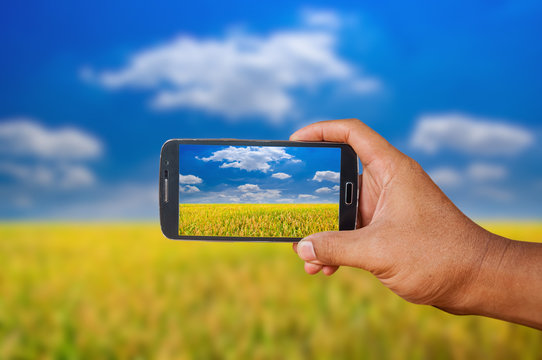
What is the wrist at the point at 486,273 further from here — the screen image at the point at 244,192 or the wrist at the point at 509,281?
the screen image at the point at 244,192

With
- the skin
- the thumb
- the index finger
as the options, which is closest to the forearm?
the skin

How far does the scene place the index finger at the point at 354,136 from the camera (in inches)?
66.8

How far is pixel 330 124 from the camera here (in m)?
1.77

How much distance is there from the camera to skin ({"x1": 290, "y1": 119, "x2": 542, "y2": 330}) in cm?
145

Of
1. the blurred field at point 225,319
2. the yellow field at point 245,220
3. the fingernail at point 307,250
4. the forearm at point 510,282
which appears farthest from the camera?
the blurred field at point 225,319

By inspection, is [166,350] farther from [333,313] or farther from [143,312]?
[333,313]

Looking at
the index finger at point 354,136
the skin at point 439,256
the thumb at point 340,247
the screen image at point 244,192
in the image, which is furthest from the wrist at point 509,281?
the screen image at point 244,192

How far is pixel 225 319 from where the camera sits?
2285 mm

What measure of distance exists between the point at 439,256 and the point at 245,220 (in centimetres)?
71

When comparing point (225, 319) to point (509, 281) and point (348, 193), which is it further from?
point (509, 281)

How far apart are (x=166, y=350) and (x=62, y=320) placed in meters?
0.71

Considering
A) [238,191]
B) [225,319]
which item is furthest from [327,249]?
[225,319]

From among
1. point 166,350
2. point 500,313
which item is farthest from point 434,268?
point 166,350

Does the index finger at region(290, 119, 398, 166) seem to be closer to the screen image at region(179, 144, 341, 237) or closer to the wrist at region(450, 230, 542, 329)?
the screen image at region(179, 144, 341, 237)
